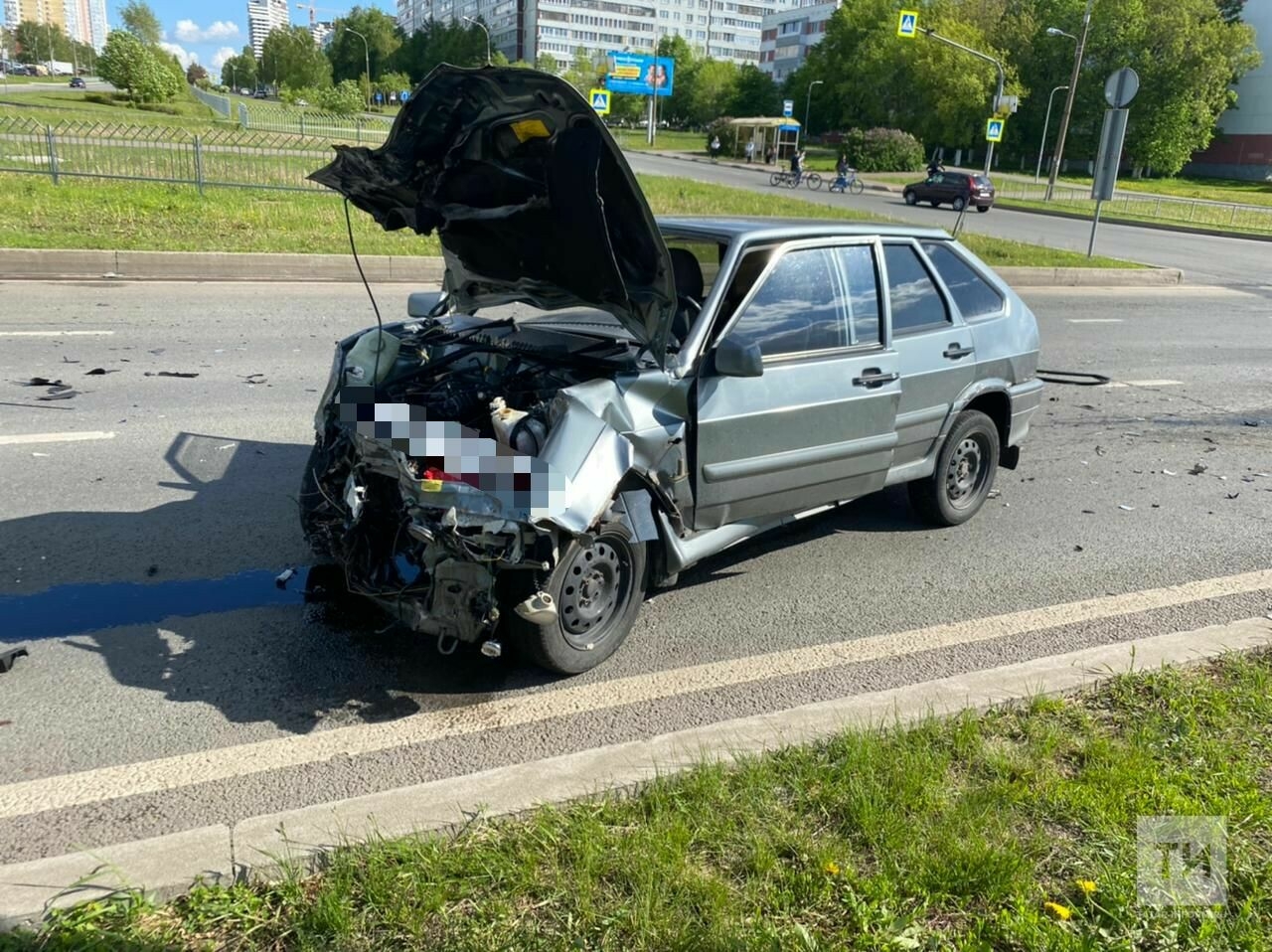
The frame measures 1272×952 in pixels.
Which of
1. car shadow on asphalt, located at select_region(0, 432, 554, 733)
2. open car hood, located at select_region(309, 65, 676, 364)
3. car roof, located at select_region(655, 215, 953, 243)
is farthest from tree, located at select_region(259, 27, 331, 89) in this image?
open car hood, located at select_region(309, 65, 676, 364)

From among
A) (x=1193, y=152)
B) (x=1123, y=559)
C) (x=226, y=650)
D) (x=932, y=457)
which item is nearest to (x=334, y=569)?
(x=226, y=650)

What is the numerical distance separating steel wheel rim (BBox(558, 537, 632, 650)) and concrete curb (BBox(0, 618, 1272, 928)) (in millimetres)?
628

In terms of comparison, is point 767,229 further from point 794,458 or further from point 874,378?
point 794,458

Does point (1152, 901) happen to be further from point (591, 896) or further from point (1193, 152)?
point (1193, 152)

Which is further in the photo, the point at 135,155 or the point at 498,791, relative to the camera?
the point at 135,155

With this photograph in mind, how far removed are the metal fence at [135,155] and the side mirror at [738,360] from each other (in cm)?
1564

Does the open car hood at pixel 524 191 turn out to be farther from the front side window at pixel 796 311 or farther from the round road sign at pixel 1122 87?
the round road sign at pixel 1122 87

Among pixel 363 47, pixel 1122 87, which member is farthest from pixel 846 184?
pixel 363 47

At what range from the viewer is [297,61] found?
303 feet

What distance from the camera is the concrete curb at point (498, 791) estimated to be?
2.58 metres

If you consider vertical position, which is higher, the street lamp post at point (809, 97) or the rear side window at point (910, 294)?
the street lamp post at point (809, 97)

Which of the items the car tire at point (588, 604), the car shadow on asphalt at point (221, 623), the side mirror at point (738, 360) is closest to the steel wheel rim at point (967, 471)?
the side mirror at point (738, 360)

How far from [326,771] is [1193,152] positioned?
3617 inches

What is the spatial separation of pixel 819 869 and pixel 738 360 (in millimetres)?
2007
